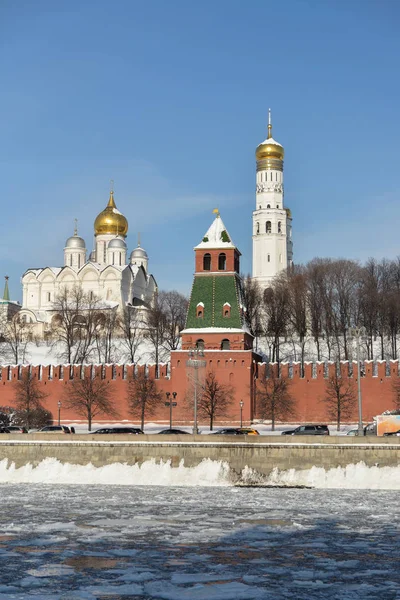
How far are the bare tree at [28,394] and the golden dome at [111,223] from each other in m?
42.2

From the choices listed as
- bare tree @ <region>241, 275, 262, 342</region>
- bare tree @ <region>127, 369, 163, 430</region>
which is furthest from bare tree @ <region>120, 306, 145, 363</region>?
bare tree @ <region>127, 369, 163, 430</region>

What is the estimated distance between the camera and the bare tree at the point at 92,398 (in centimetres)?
5409

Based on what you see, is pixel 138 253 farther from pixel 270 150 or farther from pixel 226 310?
pixel 226 310

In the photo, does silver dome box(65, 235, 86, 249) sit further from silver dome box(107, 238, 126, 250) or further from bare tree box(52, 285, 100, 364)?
bare tree box(52, 285, 100, 364)

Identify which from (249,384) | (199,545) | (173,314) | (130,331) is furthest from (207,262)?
(199,545)

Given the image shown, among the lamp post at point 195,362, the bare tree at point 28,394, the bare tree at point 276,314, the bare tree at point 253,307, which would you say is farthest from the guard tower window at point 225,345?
the bare tree at point 253,307

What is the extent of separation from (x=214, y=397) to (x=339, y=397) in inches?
275

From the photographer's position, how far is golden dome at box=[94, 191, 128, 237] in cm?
9656

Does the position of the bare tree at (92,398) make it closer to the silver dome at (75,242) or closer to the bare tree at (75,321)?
the bare tree at (75,321)

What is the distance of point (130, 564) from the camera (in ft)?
57.7

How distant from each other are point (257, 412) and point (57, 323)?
3893 centimetres

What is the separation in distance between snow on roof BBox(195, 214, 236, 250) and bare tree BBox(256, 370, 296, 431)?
8330 mm

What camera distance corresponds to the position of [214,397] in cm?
5131

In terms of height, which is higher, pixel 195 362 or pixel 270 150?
pixel 270 150
